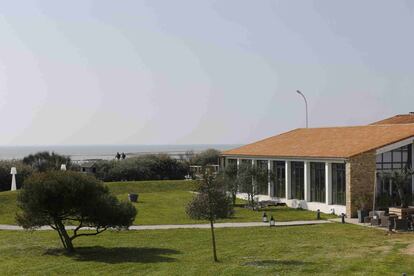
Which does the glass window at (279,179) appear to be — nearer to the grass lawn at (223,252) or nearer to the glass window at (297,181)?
the glass window at (297,181)

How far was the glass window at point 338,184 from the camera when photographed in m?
38.5

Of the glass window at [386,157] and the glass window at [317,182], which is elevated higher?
the glass window at [386,157]

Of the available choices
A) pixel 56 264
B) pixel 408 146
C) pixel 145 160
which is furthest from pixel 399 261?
pixel 145 160

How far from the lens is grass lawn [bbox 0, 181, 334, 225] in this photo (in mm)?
37250

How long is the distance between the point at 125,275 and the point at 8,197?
2705 cm

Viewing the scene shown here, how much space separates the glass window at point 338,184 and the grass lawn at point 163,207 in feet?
5.41

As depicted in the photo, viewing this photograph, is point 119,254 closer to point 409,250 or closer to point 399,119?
point 409,250

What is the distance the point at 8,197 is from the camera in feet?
148

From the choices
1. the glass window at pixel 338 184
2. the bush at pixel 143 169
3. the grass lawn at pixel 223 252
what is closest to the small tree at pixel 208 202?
the grass lawn at pixel 223 252

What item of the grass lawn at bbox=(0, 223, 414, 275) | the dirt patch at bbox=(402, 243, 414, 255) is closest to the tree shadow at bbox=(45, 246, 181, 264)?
the grass lawn at bbox=(0, 223, 414, 275)

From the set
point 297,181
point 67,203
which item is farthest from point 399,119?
point 67,203

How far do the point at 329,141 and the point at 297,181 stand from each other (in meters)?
3.55

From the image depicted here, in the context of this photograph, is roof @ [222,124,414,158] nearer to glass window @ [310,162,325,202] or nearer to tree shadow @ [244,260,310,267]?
glass window @ [310,162,325,202]

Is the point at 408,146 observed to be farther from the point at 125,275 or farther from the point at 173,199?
the point at 125,275
